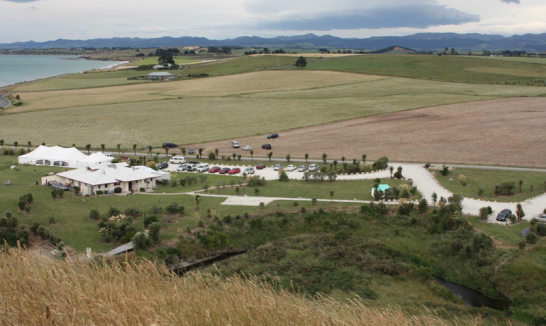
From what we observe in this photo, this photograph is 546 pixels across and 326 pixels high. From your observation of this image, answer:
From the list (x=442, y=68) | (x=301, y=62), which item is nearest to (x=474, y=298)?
(x=442, y=68)

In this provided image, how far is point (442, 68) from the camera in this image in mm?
117750

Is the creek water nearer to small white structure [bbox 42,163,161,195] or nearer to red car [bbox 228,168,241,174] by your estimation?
red car [bbox 228,168,241,174]

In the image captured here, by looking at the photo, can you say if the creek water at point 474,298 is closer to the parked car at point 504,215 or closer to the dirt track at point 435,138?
the parked car at point 504,215

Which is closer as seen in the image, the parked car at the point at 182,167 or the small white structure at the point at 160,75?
the parked car at the point at 182,167

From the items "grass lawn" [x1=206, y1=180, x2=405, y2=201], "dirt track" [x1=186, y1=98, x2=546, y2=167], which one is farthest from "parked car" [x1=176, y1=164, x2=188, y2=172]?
"grass lawn" [x1=206, y1=180, x2=405, y2=201]

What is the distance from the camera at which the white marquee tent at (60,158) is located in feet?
152

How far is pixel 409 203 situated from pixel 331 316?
88.1ft

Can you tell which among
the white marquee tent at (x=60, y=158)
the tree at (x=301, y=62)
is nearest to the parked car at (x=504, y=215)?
the white marquee tent at (x=60, y=158)

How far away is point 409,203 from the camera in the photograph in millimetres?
31266

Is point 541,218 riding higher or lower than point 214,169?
higher

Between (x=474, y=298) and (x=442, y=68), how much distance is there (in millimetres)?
106853

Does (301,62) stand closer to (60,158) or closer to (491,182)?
(60,158)

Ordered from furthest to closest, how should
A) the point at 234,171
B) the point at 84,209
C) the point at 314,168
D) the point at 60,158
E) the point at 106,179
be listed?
the point at 60,158 → the point at 234,171 → the point at 314,168 → the point at 106,179 → the point at 84,209

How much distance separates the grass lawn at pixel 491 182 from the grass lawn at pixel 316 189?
4736 millimetres
